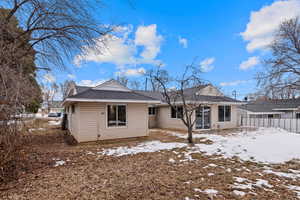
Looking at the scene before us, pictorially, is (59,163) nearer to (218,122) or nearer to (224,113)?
(218,122)

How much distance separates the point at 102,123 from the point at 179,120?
687 cm

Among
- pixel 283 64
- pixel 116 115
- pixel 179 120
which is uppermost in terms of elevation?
pixel 283 64

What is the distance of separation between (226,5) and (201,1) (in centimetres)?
155

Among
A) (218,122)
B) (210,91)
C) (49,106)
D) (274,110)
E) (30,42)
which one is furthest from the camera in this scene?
(49,106)

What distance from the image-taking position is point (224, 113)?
13.7m

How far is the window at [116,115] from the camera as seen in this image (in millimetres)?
8602

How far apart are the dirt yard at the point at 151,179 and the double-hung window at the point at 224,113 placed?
28.2 ft

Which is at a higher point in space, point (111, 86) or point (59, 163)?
point (111, 86)

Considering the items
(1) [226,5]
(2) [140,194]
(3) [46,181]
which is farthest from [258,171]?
(1) [226,5]

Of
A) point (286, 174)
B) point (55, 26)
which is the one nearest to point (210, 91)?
point (286, 174)

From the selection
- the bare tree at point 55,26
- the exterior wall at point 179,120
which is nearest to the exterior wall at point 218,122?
the exterior wall at point 179,120

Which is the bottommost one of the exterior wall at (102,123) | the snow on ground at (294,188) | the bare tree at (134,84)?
the snow on ground at (294,188)

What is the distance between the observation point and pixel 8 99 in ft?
10.9

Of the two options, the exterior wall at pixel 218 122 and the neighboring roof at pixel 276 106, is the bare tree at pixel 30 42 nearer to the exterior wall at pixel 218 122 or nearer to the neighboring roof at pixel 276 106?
the exterior wall at pixel 218 122
